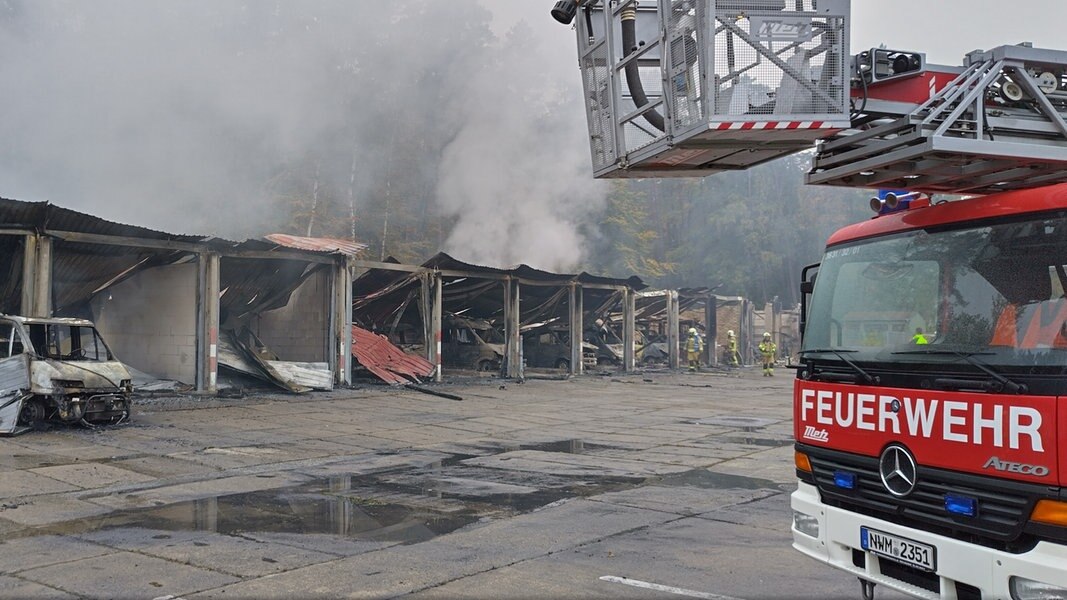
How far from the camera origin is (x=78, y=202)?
2369 cm

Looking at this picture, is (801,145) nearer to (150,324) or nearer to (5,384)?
(5,384)

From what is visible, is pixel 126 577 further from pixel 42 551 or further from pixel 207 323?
pixel 207 323

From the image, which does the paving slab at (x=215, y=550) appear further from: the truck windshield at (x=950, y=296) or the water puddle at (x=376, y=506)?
the truck windshield at (x=950, y=296)

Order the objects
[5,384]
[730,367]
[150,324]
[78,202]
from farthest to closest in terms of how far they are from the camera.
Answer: [730,367] < [78,202] < [150,324] < [5,384]

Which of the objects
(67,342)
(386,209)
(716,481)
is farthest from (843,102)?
(386,209)

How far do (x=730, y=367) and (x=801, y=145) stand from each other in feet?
86.7

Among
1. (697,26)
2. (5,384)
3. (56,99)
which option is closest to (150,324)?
(5,384)

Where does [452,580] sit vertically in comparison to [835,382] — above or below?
below

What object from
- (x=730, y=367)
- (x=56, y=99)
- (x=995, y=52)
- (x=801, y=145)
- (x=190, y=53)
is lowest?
(x=730, y=367)

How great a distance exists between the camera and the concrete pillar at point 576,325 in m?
23.4

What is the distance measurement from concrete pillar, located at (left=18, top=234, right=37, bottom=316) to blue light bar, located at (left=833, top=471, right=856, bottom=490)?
12.9m

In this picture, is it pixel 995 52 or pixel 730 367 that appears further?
pixel 730 367

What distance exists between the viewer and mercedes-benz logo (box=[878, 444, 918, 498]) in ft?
12.1

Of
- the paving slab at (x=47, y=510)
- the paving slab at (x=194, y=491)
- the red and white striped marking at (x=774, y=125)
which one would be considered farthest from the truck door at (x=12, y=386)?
the red and white striped marking at (x=774, y=125)
